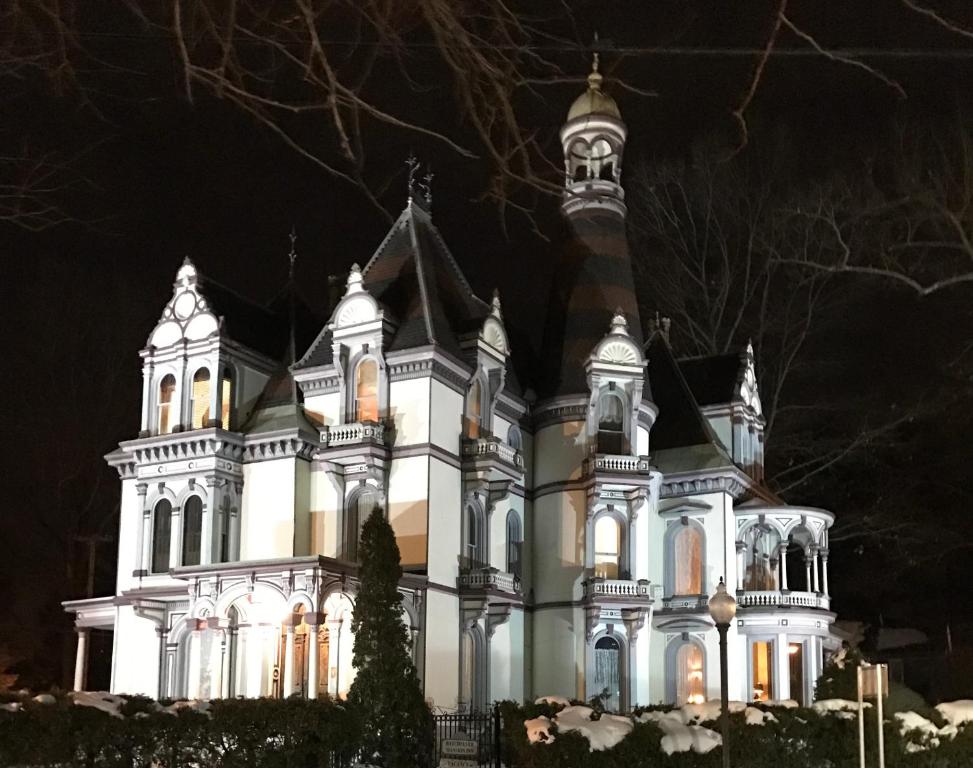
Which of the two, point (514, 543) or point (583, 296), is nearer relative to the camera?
point (514, 543)

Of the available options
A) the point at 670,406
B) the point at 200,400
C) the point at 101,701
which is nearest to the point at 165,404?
the point at 200,400

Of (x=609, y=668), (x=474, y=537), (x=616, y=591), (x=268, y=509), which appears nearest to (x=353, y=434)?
(x=268, y=509)

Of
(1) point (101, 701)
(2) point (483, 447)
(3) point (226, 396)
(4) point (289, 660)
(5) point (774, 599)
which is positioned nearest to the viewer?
(1) point (101, 701)

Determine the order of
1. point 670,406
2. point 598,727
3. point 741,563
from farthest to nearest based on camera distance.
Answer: point 670,406, point 741,563, point 598,727

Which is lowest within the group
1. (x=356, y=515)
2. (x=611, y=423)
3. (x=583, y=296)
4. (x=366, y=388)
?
(x=356, y=515)

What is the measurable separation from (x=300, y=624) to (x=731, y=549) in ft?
45.4

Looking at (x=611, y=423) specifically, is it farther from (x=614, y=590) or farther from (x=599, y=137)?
(x=599, y=137)

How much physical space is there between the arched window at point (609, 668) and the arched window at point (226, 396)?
466 inches

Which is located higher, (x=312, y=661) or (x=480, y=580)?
(x=480, y=580)

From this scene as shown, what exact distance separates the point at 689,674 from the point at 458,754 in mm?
13529

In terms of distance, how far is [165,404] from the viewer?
114 ft

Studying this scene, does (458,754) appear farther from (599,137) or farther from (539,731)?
(599,137)

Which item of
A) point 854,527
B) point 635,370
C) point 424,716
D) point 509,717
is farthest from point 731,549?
point 509,717

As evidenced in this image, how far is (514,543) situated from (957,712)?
18.3 metres
